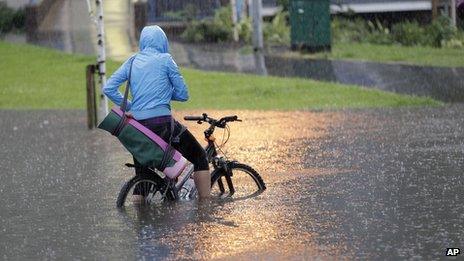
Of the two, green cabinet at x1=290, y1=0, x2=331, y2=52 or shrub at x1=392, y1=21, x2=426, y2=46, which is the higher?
green cabinet at x1=290, y1=0, x2=331, y2=52

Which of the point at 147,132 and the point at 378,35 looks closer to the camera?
the point at 147,132

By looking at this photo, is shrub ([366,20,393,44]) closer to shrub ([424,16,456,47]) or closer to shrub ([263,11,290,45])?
shrub ([424,16,456,47])

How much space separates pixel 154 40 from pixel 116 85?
20.4 inches

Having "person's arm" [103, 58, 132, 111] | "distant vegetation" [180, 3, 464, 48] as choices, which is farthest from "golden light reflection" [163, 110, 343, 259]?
"distant vegetation" [180, 3, 464, 48]

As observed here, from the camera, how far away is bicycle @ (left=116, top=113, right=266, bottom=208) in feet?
37.3

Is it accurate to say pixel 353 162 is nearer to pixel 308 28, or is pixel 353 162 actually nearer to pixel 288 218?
pixel 288 218

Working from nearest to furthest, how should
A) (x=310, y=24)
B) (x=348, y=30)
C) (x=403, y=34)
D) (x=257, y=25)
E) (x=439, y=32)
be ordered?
1. (x=257, y=25)
2. (x=310, y=24)
3. (x=439, y=32)
4. (x=403, y=34)
5. (x=348, y=30)

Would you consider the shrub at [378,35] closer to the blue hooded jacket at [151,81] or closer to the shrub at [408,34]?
the shrub at [408,34]

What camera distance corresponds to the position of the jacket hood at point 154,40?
452 inches

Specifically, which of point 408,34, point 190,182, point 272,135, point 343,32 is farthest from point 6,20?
point 190,182

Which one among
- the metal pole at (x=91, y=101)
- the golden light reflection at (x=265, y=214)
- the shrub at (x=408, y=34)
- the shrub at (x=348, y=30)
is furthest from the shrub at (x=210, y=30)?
→ the golden light reflection at (x=265, y=214)

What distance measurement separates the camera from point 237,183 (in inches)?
507

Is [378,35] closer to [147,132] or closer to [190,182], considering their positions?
[190,182]

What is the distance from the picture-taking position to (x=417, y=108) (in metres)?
19.9
